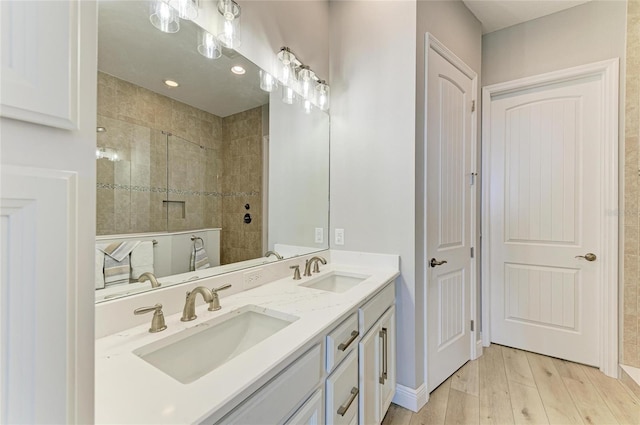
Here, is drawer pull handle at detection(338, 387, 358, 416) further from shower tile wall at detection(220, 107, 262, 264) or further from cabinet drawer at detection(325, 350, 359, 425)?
shower tile wall at detection(220, 107, 262, 264)

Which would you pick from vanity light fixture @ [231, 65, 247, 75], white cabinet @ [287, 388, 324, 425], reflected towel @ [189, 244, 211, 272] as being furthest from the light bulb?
white cabinet @ [287, 388, 324, 425]

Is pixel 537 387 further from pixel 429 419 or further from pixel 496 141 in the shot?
pixel 496 141

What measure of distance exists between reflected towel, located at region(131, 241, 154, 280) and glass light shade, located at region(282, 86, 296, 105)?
1.18 m

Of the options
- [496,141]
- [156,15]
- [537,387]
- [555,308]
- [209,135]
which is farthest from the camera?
[496,141]

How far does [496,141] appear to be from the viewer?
2580 millimetres

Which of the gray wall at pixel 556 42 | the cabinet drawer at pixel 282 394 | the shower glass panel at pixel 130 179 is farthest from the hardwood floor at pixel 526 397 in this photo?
the gray wall at pixel 556 42

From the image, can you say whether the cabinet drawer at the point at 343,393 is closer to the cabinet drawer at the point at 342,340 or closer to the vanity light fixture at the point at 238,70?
the cabinet drawer at the point at 342,340

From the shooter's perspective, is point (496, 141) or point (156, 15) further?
point (496, 141)

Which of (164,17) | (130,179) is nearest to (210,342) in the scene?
(130,179)

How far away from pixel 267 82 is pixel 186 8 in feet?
1.79

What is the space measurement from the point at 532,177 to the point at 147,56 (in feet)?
9.36

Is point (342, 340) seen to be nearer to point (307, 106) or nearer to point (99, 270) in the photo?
point (99, 270)

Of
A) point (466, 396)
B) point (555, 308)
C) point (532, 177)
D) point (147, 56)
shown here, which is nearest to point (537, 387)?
point (466, 396)

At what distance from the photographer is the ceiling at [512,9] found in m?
2.20
